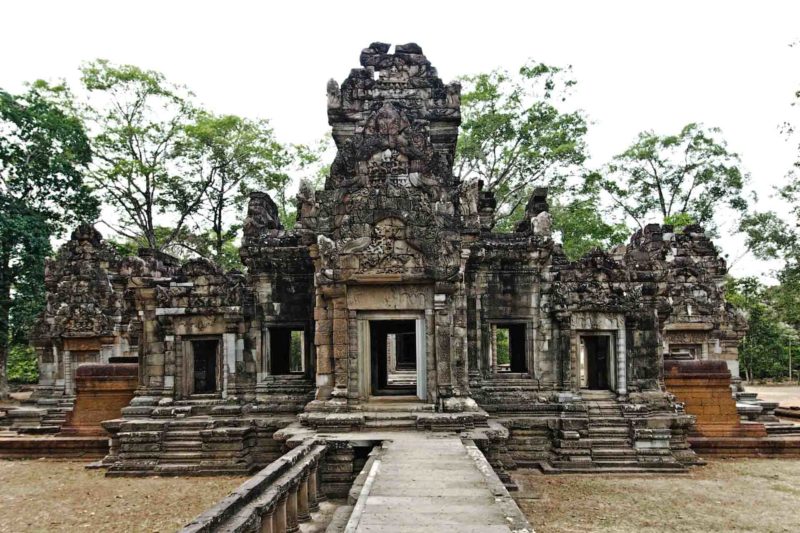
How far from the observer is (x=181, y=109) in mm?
27391

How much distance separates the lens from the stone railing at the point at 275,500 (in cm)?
486

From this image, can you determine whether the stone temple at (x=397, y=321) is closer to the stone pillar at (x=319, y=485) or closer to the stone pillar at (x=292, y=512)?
the stone pillar at (x=319, y=485)

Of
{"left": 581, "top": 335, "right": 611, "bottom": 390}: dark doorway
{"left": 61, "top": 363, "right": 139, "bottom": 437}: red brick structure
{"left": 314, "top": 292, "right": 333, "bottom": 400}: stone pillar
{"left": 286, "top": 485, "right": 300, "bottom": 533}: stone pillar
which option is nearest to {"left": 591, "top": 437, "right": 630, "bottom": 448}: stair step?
{"left": 581, "top": 335, "right": 611, "bottom": 390}: dark doorway

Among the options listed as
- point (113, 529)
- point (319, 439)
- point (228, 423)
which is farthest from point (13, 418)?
point (319, 439)

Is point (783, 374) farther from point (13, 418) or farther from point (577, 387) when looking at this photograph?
point (13, 418)

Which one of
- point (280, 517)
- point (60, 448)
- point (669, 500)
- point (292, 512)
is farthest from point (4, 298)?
point (669, 500)

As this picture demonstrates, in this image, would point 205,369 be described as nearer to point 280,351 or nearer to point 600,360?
point 280,351

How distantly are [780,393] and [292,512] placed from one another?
87.2 ft

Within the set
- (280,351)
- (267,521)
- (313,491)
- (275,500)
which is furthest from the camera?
(280,351)

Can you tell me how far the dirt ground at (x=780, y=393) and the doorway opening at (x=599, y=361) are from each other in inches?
471

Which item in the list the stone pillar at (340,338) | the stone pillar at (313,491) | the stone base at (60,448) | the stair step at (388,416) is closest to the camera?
the stone pillar at (313,491)

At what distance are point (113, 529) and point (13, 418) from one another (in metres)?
12.1

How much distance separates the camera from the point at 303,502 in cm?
721

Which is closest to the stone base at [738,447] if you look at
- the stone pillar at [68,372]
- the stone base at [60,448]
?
the stone base at [60,448]
